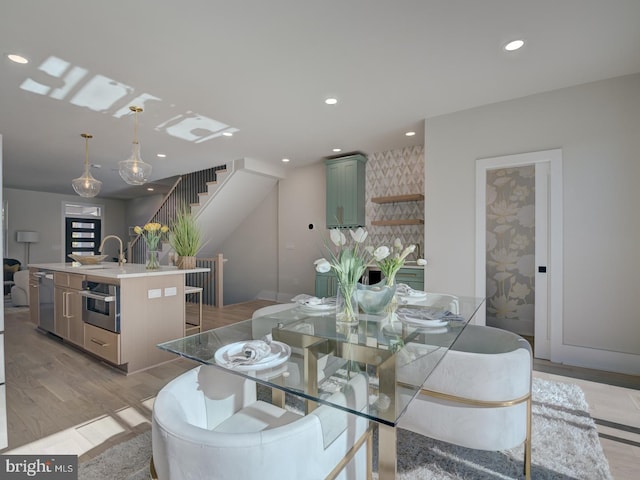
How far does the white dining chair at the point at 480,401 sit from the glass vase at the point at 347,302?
469 mm

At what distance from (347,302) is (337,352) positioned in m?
0.39

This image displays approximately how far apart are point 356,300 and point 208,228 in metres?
5.44

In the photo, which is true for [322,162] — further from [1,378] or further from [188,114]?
[1,378]

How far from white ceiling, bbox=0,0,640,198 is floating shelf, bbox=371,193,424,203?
0.96 metres

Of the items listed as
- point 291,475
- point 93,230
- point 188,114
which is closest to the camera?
point 291,475

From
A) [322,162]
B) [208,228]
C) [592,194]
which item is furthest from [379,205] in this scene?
[208,228]

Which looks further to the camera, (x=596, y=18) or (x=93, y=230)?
(x=93, y=230)

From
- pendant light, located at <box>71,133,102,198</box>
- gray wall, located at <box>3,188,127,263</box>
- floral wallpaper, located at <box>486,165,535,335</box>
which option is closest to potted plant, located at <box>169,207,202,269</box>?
pendant light, located at <box>71,133,102,198</box>

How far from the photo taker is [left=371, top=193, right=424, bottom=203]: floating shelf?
4.49m

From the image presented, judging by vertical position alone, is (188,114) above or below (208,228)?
above

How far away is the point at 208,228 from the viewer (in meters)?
6.43

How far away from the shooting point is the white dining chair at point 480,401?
1.38 m

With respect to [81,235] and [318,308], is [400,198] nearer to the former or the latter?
[318,308]

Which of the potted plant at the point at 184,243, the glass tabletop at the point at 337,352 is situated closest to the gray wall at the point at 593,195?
the glass tabletop at the point at 337,352
